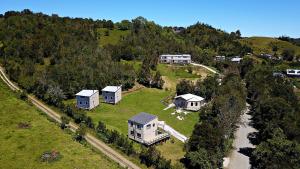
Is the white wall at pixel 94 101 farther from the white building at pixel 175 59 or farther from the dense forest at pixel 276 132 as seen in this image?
the white building at pixel 175 59

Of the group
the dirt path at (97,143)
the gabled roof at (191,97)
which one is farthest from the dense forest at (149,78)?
the gabled roof at (191,97)

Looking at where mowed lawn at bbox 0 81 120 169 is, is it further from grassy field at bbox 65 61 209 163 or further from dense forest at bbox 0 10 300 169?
grassy field at bbox 65 61 209 163

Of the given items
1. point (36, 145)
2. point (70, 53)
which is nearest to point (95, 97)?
point (36, 145)

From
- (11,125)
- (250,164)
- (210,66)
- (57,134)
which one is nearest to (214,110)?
(250,164)

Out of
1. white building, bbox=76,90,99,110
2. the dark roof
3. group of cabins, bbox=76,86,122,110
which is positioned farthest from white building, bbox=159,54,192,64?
the dark roof

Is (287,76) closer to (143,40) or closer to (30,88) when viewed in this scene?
(143,40)

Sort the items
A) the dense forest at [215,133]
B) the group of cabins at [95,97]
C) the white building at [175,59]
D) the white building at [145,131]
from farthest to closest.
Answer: the white building at [175,59] → the group of cabins at [95,97] → the white building at [145,131] → the dense forest at [215,133]
